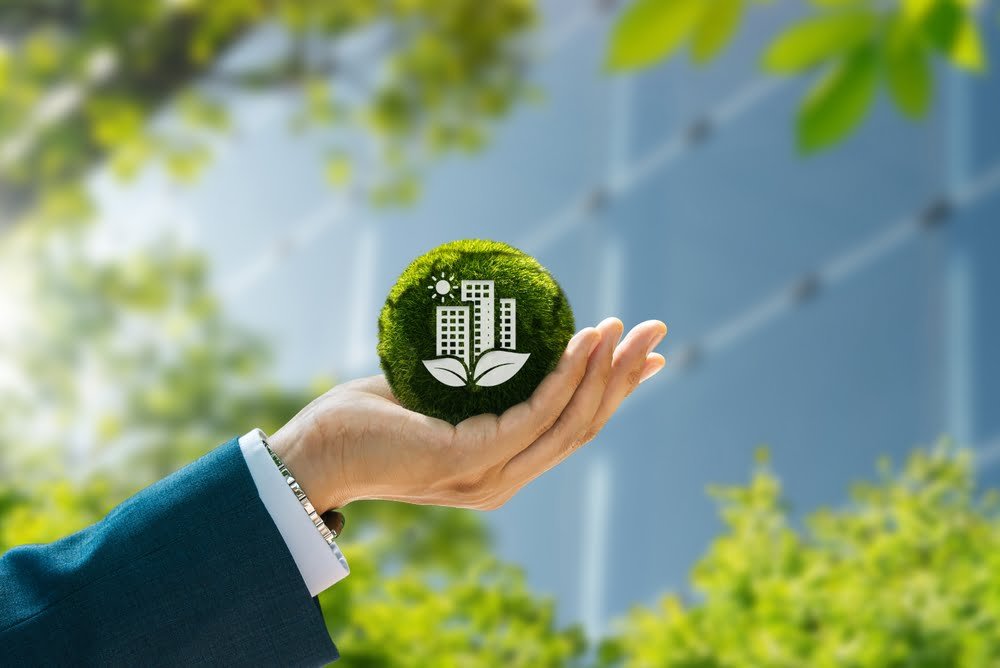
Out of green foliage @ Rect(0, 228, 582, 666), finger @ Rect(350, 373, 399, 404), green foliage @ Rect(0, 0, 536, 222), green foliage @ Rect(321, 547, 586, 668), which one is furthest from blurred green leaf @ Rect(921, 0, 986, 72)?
green foliage @ Rect(0, 228, 582, 666)

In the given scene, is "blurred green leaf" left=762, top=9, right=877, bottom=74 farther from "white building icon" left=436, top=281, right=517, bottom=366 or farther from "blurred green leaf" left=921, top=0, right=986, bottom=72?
"white building icon" left=436, top=281, right=517, bottom=366

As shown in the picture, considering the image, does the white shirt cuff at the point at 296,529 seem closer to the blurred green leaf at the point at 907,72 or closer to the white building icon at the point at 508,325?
the white building icon at the point at 508,325

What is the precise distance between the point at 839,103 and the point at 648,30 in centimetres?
25

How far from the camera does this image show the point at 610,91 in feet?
18.6

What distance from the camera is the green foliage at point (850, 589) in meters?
2.15

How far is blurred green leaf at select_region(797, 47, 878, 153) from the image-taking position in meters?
1.28

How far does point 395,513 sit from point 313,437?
2.90 metres

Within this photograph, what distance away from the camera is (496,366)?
3.93 feet

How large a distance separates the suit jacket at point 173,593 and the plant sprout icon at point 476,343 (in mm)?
245

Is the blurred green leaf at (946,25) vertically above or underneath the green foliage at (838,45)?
underneath

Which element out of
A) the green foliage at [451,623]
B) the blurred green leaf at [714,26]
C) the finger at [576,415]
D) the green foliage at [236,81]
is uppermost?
the green foliage at [236,81]

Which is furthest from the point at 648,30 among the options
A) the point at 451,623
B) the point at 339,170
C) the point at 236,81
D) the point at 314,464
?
the point at 339,170

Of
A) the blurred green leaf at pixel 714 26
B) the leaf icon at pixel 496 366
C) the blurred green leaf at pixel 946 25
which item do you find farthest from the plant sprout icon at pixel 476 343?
the blurred green leaf at pixel 946 25

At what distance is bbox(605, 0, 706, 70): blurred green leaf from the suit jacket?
0.60 metres
